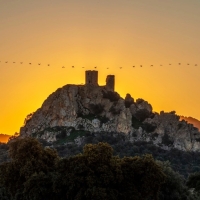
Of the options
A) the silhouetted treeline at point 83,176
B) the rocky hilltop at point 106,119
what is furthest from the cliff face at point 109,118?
the silhouetted treeline at point 83,176

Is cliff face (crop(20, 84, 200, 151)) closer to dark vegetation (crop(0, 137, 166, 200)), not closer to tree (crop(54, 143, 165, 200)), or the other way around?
dark vegetation (crop(0, 137, 166, 200))

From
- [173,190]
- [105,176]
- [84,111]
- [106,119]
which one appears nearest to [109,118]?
[106,119]

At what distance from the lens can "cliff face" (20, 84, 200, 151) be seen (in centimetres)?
18750

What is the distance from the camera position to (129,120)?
618 feet

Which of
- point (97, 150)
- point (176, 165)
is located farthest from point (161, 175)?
point (176, 165)

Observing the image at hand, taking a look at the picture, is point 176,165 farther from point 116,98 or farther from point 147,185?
point 147,185

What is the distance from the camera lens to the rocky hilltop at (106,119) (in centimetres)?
18738

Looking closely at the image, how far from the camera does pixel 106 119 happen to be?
188750 millimetres

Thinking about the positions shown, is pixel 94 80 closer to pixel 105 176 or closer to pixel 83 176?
pixel 83 176

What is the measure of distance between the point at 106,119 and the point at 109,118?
96 cm

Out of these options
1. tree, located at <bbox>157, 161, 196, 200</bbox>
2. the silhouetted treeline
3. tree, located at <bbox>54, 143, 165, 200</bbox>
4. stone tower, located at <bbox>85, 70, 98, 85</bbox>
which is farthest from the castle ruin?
tree, located at <bbox>54, 143, 165, 200</bbox>

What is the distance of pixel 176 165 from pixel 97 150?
4207 inches

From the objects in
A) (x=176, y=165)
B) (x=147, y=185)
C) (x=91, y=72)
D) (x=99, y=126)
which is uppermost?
(x=91, y=72)

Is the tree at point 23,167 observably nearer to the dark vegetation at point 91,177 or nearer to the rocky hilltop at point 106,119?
the dark vegetation at point 91,177
